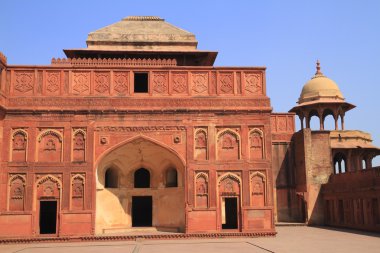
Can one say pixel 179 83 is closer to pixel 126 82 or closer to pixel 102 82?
pixel 126 82

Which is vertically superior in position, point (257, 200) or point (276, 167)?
point (276, 167)

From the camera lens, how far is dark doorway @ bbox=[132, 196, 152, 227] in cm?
1789

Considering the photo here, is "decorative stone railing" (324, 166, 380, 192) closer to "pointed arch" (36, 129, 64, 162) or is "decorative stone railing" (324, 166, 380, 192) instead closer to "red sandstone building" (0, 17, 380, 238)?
"red sandstone building" (0, 17, 380, 238)

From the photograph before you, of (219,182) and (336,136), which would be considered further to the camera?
(336,136)

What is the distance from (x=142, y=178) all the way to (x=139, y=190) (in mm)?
634

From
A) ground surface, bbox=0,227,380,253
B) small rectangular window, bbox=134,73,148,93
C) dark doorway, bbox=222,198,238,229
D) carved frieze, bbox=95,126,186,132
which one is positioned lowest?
ground surface, bbox=0,227,380,253

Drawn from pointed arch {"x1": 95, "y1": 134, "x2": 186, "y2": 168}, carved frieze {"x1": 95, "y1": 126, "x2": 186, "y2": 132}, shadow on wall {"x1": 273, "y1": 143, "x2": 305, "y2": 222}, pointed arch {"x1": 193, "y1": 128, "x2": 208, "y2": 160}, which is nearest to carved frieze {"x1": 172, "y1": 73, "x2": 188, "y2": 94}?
carved frieze {"x1": 95, "y1": 126, "x2": 186, "y2": 132}

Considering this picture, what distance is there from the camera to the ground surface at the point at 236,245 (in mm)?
12203

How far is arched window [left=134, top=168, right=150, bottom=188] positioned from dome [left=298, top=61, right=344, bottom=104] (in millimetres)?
12057

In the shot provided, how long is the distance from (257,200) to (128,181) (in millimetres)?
5514

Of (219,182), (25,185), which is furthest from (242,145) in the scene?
(25,185)

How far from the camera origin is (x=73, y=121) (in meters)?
16.1

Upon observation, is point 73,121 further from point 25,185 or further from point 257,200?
point 257,200

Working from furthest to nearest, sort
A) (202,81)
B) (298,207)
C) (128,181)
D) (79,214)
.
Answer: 1. (298,207)
2. (128,181)
3. (202,81)
4. (79,214)
